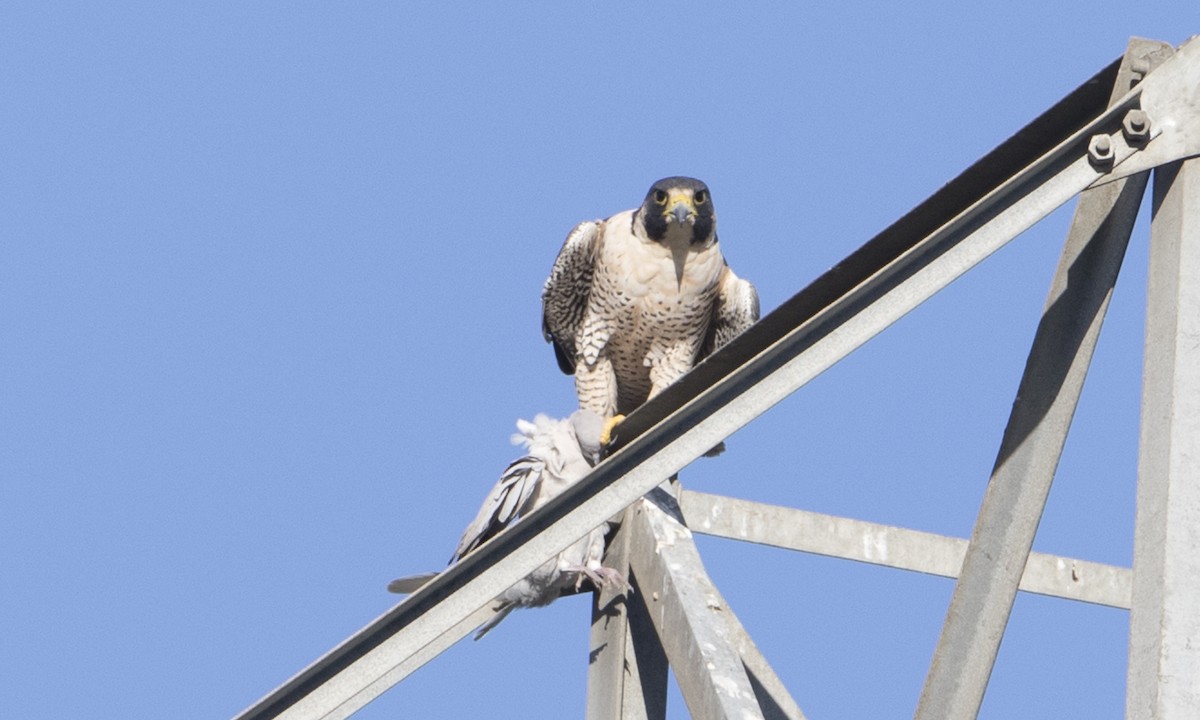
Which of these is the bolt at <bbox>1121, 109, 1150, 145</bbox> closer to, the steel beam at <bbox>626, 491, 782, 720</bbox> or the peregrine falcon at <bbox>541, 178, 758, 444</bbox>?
the steel beam at <bbox>626, 491, 782, 720</bbox>

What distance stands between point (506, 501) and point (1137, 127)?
2752mm

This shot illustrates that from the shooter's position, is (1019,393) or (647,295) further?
(647,295)

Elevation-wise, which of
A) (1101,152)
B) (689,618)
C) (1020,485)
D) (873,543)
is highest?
(873,543)

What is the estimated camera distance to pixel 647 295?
7.55 metres

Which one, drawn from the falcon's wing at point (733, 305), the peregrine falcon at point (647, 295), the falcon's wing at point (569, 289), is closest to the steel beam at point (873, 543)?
the peregrine falcon at point (647, 295)

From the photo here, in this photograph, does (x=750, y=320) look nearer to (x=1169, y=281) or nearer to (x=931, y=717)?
(x=931, y=717)

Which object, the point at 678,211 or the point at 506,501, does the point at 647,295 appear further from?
the point at 506,501

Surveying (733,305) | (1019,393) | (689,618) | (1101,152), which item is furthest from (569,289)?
(1101,152)

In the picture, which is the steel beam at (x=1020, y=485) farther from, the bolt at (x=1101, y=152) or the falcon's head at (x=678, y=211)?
the falcon's head at (x=678, y=211)

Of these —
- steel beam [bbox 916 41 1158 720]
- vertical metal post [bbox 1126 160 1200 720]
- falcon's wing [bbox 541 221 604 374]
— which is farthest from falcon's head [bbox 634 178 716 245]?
vertical metal post [bbox 1126 160 1200 720]

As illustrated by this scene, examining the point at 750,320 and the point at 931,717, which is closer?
the point at 931,717

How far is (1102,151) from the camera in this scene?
3.93 m

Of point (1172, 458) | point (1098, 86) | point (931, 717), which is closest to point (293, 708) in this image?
point (931, 717)

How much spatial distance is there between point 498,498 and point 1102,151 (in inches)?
106
